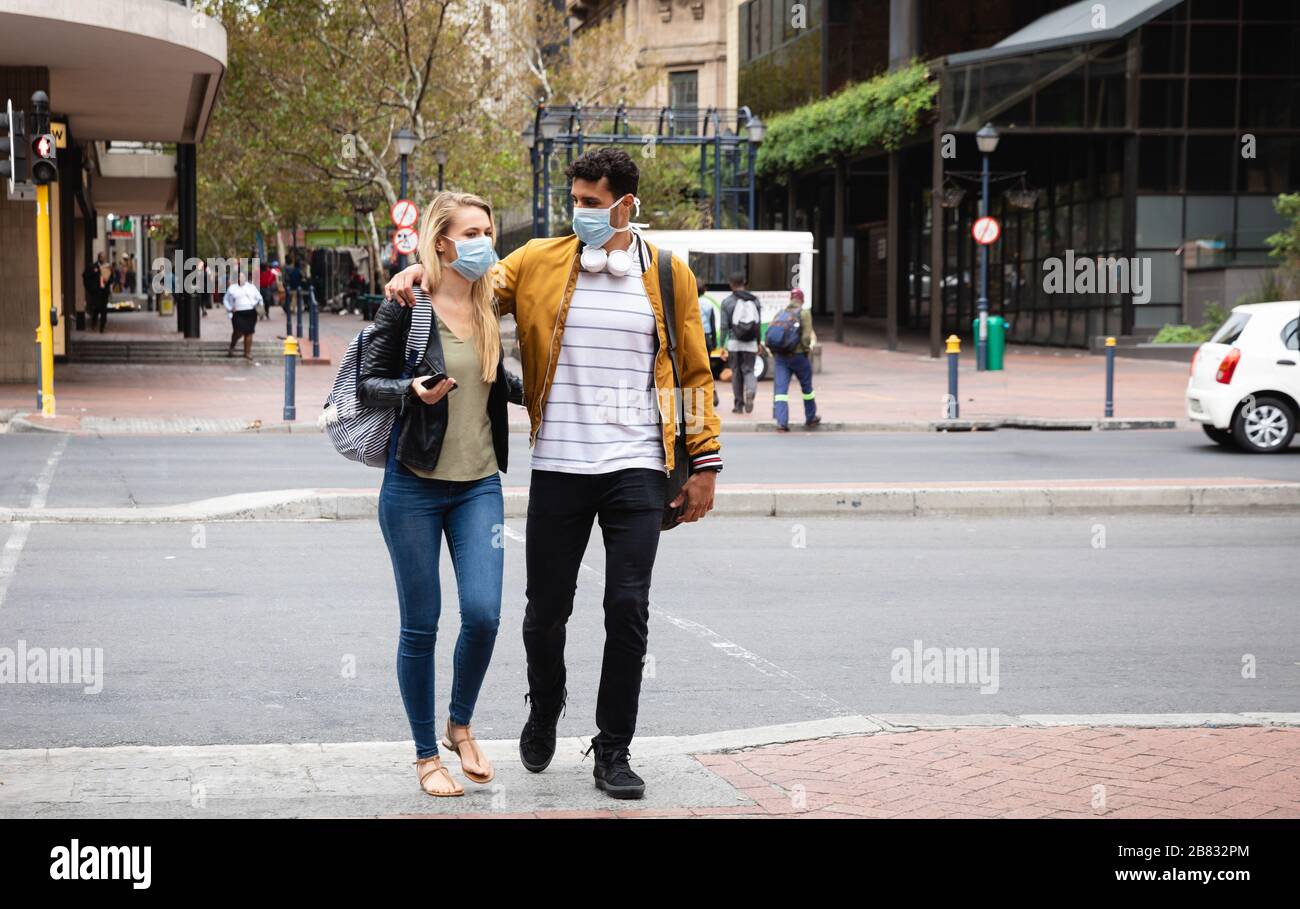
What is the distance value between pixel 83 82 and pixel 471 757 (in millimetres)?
23944

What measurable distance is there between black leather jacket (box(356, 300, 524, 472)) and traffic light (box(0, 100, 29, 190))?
1509 cm

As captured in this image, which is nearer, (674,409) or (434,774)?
(434,774)

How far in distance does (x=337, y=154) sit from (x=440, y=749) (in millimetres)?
39721

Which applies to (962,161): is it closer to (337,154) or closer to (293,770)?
(337,154)

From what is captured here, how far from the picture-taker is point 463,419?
495cm

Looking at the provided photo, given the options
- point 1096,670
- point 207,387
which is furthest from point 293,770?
point 207,387

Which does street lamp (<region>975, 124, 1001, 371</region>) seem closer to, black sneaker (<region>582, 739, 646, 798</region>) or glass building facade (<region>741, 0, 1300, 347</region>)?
glass building facade (<region>741, 0, 1300, 347</region>)

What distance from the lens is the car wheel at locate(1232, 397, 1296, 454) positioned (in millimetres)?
17562

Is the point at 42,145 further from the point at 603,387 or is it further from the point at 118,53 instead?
the point at 603,387

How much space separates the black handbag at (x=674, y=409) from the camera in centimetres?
510

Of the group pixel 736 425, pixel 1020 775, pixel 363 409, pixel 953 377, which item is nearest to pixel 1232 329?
→ pixel 953 377

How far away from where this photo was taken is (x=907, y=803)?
15.9 ft

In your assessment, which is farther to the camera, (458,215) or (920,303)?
(920,303)

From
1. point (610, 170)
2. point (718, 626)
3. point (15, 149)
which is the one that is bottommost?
point (718, 626)
